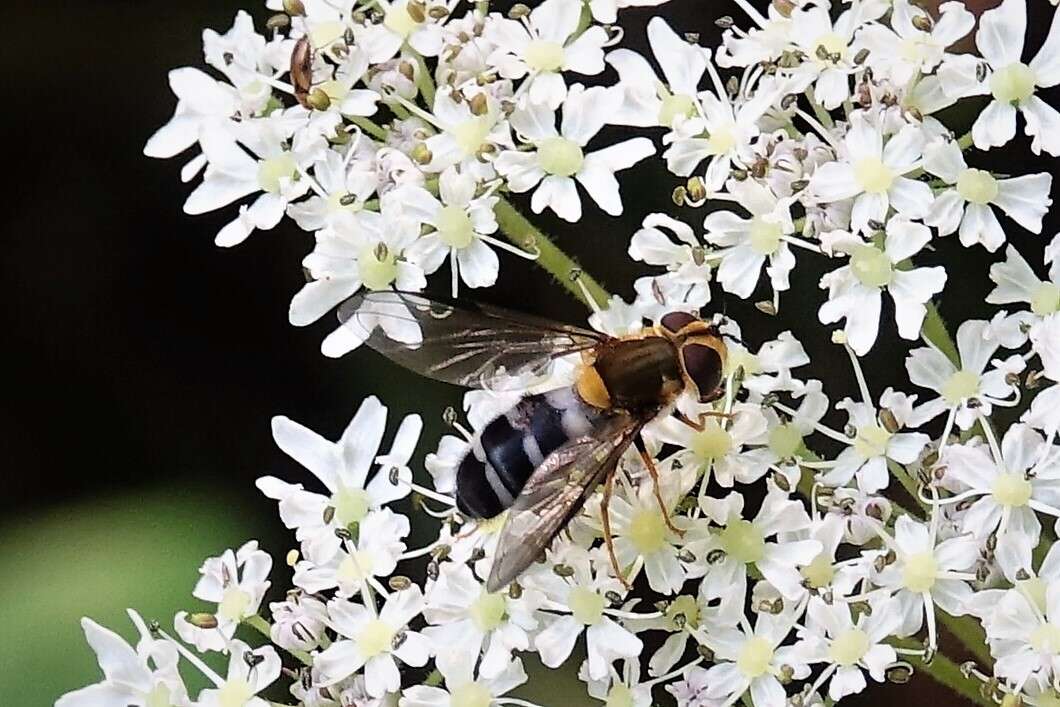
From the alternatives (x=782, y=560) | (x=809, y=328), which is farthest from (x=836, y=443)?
(x=782, y=560)

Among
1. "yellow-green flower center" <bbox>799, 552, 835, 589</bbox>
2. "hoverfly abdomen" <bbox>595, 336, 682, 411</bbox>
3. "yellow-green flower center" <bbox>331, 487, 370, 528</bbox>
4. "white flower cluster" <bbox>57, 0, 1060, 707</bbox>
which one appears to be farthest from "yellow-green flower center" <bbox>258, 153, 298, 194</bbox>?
"yellow-green flower center" <bbox>799, 552, 835, 589</bbox>

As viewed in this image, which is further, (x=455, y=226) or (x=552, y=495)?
(x=455, y=226)

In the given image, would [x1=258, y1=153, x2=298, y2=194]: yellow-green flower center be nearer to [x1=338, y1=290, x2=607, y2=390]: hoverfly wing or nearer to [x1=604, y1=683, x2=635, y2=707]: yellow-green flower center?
[x1=338, y1=290, x2=607, y2=390]: hoverfly wing

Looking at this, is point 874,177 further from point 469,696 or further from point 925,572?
point 469,696

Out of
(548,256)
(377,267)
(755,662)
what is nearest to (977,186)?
(548,256)

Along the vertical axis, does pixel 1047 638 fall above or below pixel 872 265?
below

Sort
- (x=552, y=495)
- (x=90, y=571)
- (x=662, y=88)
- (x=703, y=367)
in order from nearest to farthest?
(x=552, y=495), (x=703, y=367), (x=662, y=88), (x=90, y=571)
